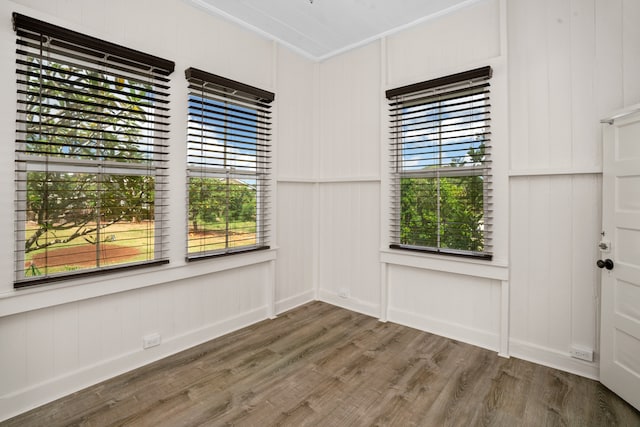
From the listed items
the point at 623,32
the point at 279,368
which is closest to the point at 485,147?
the point at 623,32

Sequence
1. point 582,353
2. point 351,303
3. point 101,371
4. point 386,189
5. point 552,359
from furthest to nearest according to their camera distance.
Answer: point 351,303 → point 386,189 → point 552,359 → point 582,353 → point 101,371

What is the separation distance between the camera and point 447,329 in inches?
122

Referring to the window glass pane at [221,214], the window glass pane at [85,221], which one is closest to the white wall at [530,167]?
the window glass pane at [221,214]

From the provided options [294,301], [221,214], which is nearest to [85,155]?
[221,214]

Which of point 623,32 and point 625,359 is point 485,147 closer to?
point 623,32

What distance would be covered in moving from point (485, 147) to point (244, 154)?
2.24 m

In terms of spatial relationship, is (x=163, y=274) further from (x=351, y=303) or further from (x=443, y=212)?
(x=443, y=212)

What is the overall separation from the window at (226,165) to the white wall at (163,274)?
114 mm

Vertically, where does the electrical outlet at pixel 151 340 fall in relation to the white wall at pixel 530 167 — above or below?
below

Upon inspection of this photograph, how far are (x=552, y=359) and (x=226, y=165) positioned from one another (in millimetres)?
3194

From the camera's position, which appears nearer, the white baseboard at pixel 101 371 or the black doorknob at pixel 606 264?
the white baseboard at pixel 101 371

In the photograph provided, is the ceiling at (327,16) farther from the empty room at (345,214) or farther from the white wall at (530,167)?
the white wall at (530,167)

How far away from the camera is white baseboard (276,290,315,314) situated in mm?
3679

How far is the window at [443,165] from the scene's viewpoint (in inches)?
113
